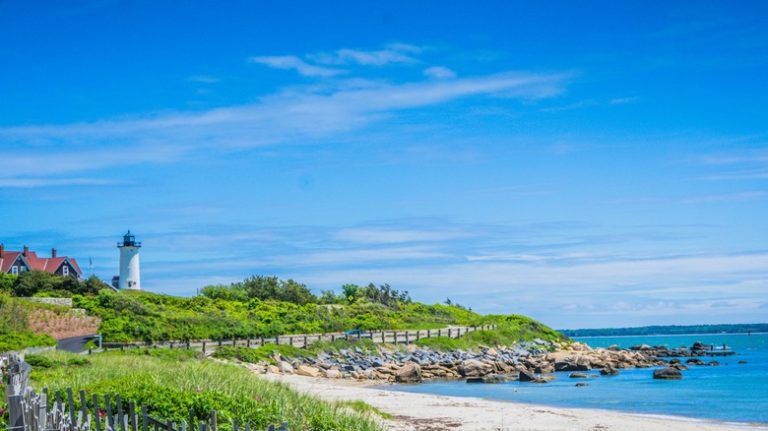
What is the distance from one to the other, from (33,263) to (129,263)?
1198cm

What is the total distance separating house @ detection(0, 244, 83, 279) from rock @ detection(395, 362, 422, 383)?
153 ft

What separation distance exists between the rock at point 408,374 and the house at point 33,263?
4657cm

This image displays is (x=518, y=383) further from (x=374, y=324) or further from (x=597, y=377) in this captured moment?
(x=374, y=324)

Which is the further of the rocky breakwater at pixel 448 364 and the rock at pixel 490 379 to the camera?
the rock at pixel 490 379

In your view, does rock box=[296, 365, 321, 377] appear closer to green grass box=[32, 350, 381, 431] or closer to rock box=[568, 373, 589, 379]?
rock box=[568, 373, 589, 379]

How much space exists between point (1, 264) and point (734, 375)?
65369 mm

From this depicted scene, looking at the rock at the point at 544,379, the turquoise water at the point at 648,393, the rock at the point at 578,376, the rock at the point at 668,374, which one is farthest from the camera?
the rock at the point at 668,374

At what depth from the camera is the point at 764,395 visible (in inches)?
1683

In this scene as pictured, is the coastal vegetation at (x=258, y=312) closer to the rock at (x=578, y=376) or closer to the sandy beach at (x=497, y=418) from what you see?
the rock at (x=578, y=376)

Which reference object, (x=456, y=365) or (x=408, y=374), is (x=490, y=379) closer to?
(x=456, y=365)

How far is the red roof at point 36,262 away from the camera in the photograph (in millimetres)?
86375

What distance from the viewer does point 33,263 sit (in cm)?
9106

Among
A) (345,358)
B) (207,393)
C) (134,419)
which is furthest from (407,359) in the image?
(134,419)

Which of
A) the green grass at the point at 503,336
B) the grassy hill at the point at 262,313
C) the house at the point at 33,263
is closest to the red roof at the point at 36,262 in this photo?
the house at the point at 33,263
